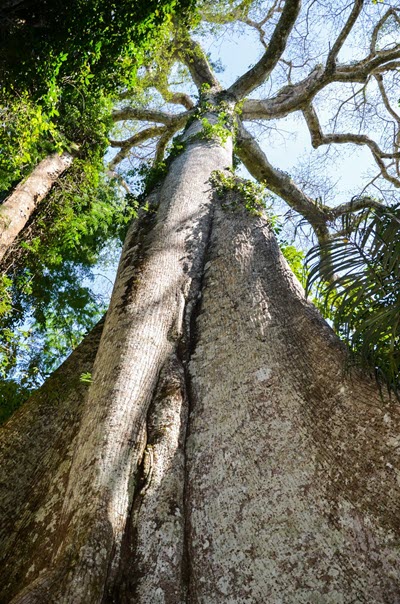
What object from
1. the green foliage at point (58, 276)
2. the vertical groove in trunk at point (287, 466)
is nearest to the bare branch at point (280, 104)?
the green foliage at point (58, 276)

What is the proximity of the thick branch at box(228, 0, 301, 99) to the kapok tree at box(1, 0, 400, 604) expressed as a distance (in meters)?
4.28

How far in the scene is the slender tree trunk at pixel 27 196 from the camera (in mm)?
3965

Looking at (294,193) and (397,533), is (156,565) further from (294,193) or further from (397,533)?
(294,193)

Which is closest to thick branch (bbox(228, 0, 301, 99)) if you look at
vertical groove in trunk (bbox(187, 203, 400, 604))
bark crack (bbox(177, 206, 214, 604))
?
bark crack (bbox(177, 206, 214, 604))

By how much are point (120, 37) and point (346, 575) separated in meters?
3.78

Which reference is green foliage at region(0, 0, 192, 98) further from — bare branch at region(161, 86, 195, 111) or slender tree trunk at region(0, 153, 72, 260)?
bare branch at region(161, 86, 195, 111)

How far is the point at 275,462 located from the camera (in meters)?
2.13

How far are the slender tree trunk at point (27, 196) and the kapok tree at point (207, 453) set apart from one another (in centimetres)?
112

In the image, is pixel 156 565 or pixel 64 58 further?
pixel 64 58

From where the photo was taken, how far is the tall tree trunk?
1766 mm

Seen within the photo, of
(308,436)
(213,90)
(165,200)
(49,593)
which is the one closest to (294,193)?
(213,90)

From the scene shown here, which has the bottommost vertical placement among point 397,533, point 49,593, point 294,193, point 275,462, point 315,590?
point 49,593

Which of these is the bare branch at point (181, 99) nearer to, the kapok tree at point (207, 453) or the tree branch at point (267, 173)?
the tree branch at point (267, 173)

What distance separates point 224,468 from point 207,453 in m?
0.14
